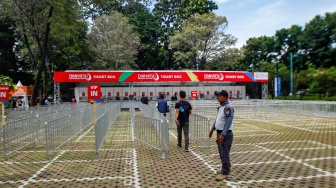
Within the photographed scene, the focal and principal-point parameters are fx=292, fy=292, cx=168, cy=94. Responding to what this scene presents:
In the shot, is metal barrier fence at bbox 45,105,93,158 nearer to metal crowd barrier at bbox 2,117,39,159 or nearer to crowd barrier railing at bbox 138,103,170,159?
metal crowd barrier at bbox 2,117,39,159

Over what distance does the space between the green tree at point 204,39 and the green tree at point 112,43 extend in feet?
23.0

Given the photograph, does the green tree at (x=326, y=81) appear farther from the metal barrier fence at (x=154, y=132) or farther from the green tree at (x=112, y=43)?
the metal barrier fence at (x=154, y=132)

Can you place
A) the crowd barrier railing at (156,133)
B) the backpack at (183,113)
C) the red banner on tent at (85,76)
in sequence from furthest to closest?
1. the red banner on tent at (85,76)
2. the backpack at (183,113)
3. the crowd barrier railing at (156,133)

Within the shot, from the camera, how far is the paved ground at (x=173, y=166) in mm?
5742

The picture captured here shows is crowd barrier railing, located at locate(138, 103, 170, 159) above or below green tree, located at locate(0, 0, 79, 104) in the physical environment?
below

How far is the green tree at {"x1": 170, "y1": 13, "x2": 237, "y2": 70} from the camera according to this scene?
40500 millimetres

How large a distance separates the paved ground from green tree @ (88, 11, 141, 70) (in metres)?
28.1

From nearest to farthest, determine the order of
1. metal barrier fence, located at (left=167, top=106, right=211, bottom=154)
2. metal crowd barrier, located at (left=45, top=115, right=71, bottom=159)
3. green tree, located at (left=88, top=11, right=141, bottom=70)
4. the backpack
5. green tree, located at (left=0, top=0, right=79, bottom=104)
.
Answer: metal crowd barrier, located at (left=45, top=115, right=71, bottom=159)
the backpack
metal barrier fence, located at (left=167, top=106, right=211, bottom=154)
green tree, located at (left=0, top=0, right=79, bottom=104)
green tree, located at (left=88, top=11, right=141, bottom=70)

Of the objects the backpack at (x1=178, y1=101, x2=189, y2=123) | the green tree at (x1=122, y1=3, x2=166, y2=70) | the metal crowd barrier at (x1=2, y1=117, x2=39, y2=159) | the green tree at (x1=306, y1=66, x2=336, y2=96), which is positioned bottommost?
the metal crowd barrier at (x1=2, y1=117, x2=39, y2=159)

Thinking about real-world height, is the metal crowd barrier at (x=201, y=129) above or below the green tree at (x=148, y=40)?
below

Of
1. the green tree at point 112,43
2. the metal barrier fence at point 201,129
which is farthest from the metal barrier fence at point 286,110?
the green tree at point 112,43

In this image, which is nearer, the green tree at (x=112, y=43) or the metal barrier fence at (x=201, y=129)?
the metal barrier fence at (x=201, y=129)

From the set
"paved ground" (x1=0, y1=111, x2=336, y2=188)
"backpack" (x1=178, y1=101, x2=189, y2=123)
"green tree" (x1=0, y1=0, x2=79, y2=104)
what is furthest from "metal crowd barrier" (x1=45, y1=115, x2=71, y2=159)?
"green tree" (x1=0, y1=0, x2=79, y2=104)

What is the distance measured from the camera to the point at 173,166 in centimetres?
689
